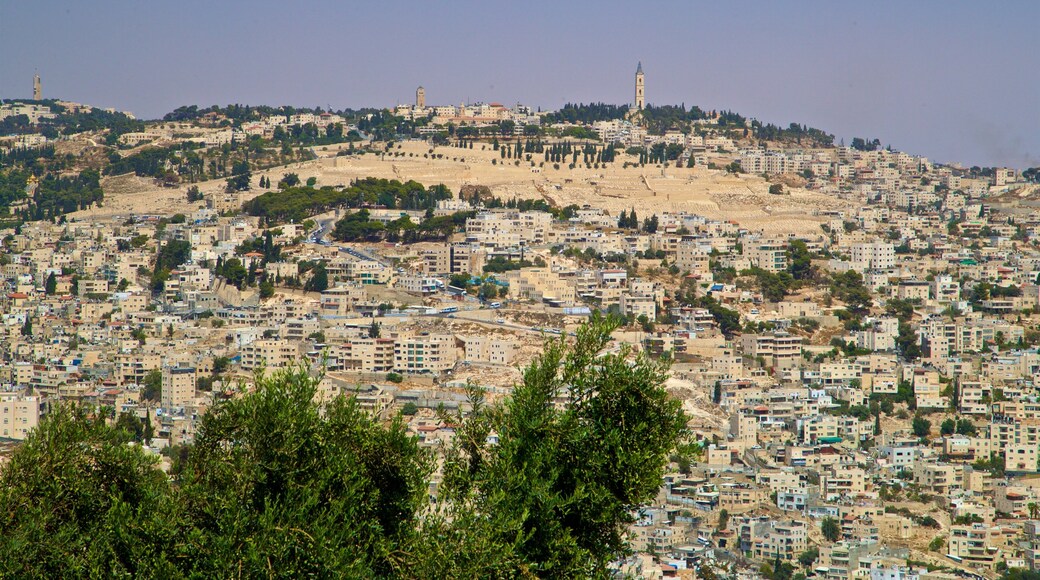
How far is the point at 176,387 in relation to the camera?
29.8m

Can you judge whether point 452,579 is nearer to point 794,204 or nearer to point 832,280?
point 832,280

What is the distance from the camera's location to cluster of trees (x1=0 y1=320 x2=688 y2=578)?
6426mm

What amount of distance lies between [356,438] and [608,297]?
30.6m

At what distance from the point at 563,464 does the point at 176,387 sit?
930 inches

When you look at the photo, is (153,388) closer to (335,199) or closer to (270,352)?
(270,352)

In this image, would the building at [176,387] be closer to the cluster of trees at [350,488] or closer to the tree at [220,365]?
the tree at [220,365]

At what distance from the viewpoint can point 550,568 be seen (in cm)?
689

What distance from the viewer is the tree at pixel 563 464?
6727mm

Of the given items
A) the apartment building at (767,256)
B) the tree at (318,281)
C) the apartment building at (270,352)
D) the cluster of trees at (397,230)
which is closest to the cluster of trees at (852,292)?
the apartment building at (767,256)

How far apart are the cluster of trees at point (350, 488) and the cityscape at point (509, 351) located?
0.06ft

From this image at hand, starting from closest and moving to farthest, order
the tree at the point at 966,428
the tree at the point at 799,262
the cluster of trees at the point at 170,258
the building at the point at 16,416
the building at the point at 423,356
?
1. the building at the point at 16,416
2. the tree at the point at 966,428
3. the building at the point at 423,356
4. the cluster of trees at the point at 170,258
5. the tree at the point at 799,262

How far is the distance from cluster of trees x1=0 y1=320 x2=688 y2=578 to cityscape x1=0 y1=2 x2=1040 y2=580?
0.06 feet

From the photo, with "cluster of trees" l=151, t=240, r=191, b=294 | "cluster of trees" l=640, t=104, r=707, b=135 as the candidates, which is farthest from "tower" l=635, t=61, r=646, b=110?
"cluster of trees" l=151, t=240, r=191, b=294

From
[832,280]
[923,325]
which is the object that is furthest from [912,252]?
[923,325]
